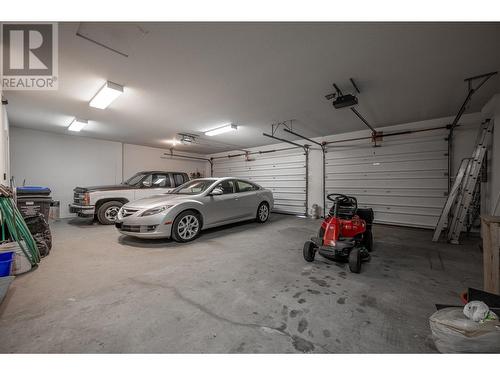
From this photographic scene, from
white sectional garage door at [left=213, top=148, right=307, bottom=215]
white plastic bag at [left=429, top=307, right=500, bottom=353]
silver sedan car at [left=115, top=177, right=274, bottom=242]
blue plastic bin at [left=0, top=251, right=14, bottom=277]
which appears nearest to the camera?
white plastic bag at [left=429, top=307, right=500, bottom=353]

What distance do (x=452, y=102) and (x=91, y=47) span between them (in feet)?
21.1

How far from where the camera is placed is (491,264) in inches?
72.5

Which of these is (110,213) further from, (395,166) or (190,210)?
(395,166)

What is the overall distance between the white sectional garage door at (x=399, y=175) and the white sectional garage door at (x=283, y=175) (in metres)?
1.35

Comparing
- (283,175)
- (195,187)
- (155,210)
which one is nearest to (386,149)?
(283,175)

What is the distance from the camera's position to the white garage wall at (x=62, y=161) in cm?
622

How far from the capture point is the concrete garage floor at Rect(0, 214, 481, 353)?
4.67 ft

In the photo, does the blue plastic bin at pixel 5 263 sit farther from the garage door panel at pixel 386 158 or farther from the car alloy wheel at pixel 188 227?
the garage door panel at pixel 386 158

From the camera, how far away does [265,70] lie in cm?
297

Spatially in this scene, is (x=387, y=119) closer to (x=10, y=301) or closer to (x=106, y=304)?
(x=106, y=304)

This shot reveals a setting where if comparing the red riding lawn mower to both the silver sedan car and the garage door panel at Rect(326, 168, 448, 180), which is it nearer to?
the silver sedan car

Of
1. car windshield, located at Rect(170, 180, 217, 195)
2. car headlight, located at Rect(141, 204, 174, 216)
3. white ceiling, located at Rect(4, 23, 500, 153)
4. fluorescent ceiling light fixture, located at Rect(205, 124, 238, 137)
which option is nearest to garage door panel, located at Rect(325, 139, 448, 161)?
white ceiling, located at Rect(4, 23, 500, 153)

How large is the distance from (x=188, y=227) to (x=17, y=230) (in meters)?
2.40

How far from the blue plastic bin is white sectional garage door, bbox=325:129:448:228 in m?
7.42
